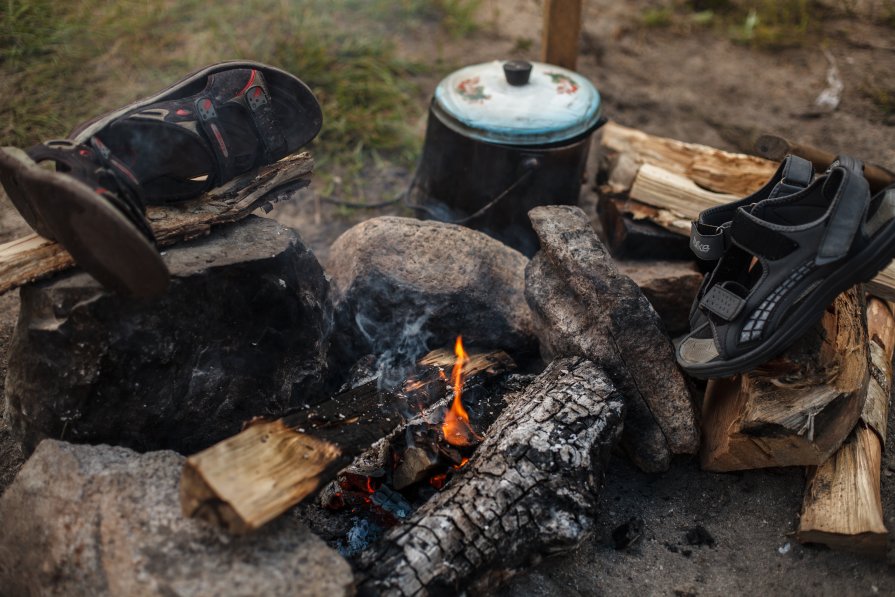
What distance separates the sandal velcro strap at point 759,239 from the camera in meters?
2.23

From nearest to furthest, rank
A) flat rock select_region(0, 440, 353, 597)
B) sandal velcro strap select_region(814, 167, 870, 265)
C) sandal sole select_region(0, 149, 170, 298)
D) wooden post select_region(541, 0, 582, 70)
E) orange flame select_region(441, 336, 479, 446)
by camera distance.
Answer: flat rock select_region(0, 440, 353, 597) → sandal sole select_region(0, 149, 170, 298) → sandal velcro strap select_region(814, 167, 870, 265) → orange flame select_region(441, 336, 479, 446) → wooden post select_region(541, 0, 582, 70)

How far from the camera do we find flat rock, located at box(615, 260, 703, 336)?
10.3ft

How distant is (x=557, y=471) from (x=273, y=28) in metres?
4.71

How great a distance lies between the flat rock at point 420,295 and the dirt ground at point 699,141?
0.77m

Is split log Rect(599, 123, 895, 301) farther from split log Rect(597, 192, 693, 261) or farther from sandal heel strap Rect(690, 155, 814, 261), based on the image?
sandal heel strap Rect(690, 155, 814, 261)

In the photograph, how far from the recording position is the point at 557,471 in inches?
85.7

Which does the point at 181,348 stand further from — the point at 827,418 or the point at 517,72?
the point at 827,418

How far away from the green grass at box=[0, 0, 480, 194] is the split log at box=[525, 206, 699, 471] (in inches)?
99.4

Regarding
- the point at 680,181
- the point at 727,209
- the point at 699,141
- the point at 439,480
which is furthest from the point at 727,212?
the point at 699,141

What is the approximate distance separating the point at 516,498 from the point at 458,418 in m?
0.51

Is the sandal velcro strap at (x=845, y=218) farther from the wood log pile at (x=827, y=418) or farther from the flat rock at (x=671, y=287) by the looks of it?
the flat rock at (x=671, y=287)

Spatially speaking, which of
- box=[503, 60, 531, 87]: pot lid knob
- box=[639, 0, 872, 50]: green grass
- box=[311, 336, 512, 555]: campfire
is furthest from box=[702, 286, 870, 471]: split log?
box=[639, 0, 872, 50]: green grass

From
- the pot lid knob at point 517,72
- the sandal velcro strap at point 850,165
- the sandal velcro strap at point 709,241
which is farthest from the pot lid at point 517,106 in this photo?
the sandal velcro strap at point 850,165

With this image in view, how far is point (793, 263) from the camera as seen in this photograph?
7.29 feet
